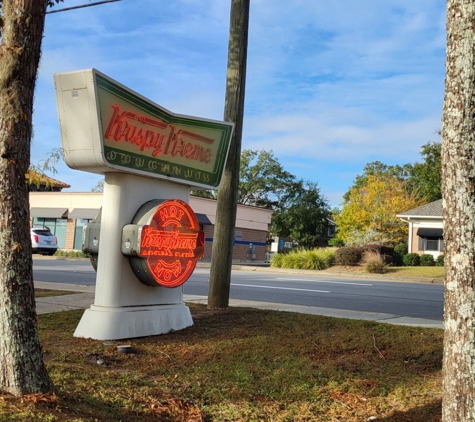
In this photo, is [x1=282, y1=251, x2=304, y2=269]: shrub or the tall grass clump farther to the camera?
[x1=282, y1=251, x2=304, y2=269]: shrub

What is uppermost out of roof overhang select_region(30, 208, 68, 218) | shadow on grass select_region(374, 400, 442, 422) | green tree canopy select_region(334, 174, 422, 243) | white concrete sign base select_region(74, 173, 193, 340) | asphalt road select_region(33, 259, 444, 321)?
green tree canopy select_region(334, 174, 422, 243)

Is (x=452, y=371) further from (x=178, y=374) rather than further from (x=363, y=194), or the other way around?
(x=363, y=194)

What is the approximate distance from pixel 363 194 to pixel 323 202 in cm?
1963

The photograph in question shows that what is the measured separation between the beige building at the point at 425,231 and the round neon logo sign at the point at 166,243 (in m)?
33.2

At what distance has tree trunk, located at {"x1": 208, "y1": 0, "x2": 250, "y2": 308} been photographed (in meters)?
8.65

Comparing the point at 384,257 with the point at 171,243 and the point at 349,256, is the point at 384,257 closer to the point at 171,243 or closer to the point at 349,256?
the point at 349,256

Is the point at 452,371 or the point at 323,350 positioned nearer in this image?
the point at 452,371

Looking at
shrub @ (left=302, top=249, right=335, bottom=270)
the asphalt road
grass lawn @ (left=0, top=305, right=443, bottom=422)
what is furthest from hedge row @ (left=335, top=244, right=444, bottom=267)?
grass lawn @ (left=0, top=305, right=443, bottom=422)

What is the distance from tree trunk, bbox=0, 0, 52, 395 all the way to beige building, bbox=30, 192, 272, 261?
36.9 meters

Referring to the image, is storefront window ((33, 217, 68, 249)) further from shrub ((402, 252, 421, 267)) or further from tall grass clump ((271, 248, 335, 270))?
shrub ((402, 252, 421, 267))

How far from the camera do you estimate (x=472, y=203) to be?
3.08m

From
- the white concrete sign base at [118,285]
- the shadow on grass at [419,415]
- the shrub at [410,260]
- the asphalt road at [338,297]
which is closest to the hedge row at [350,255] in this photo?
the shrub at [410,260]

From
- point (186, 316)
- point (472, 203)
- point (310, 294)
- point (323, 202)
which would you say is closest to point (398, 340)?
point (186, 316)

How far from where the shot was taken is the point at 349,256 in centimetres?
2834
